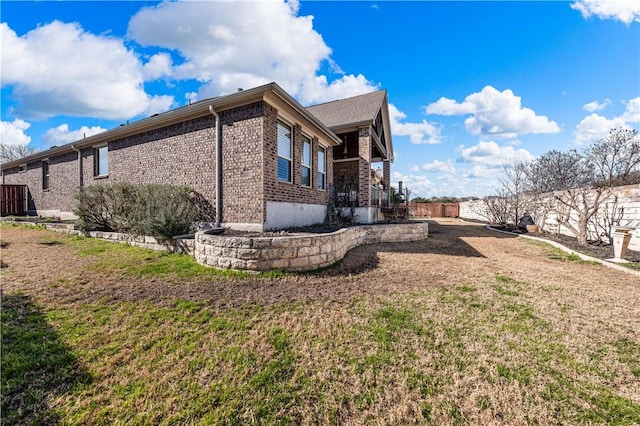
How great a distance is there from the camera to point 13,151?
1212 inches

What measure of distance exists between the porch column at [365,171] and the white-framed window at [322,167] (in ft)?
5.86

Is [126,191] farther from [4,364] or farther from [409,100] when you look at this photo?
[409,100]

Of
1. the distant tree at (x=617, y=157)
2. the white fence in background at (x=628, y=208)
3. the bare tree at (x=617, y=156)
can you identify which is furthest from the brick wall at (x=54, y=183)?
the bare tree at (x=617, y=156)

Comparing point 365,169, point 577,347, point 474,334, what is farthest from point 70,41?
point 577,347

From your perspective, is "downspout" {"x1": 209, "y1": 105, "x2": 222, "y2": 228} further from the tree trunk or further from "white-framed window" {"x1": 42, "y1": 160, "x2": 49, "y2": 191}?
"white-framed window" {"x1": 42, "y1": 160, "x2": 49, "y2": 191}

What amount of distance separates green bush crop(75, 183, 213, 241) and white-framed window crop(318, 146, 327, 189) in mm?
4444

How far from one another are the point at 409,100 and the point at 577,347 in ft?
53.0

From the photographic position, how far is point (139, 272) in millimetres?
4762

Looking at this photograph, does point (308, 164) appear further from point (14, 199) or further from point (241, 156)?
point (14, 199)

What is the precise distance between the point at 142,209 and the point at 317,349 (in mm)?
6610

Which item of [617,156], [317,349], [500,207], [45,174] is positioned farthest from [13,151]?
[617,156]

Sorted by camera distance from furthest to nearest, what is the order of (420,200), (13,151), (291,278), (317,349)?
1. (420,200)
2. (13,151)
3. (291,278)
4. (317,349)

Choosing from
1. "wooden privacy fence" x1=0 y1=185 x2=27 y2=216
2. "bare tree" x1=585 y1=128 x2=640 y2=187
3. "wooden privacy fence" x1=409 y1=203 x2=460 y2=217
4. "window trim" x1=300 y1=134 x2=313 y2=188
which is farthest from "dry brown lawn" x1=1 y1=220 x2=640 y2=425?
"wooden privacy fence" x1=409 y1=203 x2=460 y2=217

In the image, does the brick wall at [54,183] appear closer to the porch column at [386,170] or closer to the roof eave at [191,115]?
the roof eave at [191,115]
